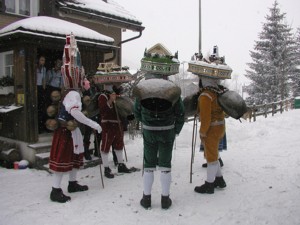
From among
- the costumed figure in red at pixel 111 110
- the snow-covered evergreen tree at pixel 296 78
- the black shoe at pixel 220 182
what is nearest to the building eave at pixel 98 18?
the costumed figure in red at pixel 111 110

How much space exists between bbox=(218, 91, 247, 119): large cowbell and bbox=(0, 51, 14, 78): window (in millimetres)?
6141

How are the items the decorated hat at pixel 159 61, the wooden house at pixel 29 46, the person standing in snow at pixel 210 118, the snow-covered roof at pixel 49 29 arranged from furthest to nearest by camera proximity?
the wooden house at pixel 29 46
the snow-covered roof at pixel 49 29
the person standing in snow at pixel 210 118
the decorated hat at pixel 159 61

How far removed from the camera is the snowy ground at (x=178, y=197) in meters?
3.89

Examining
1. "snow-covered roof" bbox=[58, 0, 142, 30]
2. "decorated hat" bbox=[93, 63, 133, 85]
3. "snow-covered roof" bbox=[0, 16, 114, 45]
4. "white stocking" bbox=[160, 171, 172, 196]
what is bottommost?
"white stocking" bbox=[160, 171, 172, 196]

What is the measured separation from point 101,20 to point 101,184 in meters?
7.21

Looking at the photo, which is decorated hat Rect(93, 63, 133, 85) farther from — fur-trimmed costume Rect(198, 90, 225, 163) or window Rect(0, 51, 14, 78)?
window Rect(0, 51, 14, 78)

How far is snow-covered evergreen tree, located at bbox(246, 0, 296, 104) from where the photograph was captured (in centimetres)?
2503

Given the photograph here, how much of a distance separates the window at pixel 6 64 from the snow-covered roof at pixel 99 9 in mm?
2546

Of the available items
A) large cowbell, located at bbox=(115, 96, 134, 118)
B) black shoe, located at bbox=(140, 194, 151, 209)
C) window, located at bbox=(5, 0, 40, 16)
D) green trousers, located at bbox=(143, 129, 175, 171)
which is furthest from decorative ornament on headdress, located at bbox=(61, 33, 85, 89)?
window, located at bbox=(5, 0, 40, 16)

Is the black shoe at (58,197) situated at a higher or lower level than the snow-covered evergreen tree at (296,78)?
lower

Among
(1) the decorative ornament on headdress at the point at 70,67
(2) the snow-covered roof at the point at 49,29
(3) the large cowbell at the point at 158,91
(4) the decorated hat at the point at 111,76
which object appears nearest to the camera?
(3) the large cowbell at the point at 158,91

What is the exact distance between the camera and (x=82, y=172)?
249 inches

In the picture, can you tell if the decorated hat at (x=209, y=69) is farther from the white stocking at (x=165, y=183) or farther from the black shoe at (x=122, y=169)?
the black shoe at (x=122, y=169)

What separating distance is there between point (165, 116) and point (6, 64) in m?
5.96
